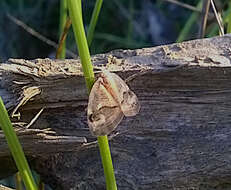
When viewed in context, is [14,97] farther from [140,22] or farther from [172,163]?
[140,22]

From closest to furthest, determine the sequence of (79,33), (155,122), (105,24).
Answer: (79,33)
(155,122)
(105,24)

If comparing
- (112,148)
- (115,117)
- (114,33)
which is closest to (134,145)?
(112,148)

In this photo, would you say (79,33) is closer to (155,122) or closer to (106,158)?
(106,158)

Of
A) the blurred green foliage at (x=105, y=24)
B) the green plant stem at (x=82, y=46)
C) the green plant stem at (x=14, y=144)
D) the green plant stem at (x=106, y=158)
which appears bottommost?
the green plant stem at (x=106, y=158)

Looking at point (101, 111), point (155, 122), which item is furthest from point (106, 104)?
point (155, 122)

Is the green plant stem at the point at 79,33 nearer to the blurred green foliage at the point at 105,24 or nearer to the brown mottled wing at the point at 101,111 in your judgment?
the brown mottled wing at the point at 101,111

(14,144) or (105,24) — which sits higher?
(105,24)

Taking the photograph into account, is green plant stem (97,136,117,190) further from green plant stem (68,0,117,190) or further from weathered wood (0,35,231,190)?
weathered wood (0,35,231,190)

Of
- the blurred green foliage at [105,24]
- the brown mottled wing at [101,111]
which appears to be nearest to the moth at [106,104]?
the brown mottled wing at [101,111]
